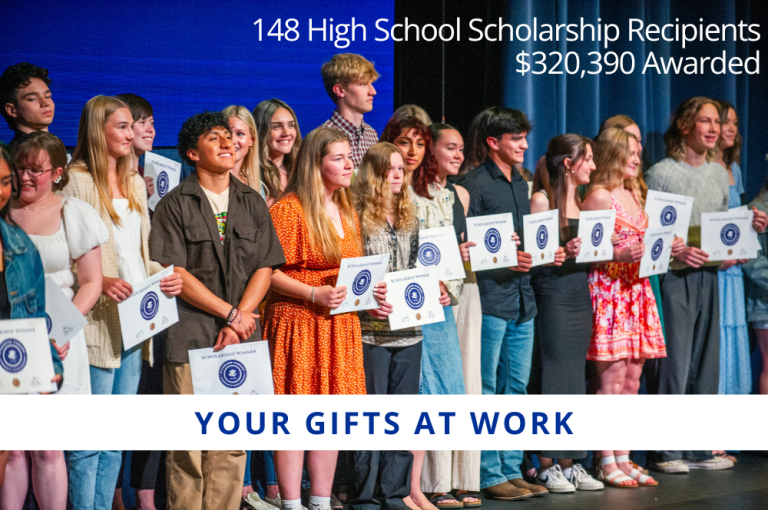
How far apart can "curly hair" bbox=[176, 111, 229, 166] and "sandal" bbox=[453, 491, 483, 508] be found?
78.2 inches

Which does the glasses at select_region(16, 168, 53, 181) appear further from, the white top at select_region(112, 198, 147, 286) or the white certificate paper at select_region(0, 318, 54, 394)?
the white certificate paper at select_region(0, 318, 54, 394)

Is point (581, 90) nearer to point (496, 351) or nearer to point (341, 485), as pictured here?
point (496, 351)

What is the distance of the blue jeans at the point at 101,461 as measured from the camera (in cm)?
359

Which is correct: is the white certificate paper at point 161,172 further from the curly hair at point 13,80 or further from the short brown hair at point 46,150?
the curly hair at point 13,80

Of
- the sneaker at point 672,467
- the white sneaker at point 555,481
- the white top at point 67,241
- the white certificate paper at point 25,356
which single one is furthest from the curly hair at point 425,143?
the sneaker at point 672,467

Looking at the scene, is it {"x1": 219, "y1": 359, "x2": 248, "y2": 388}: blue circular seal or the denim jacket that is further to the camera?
{"x1": 219, "y1": 359, "x2": 248, "y2": 388}: blue circular seal

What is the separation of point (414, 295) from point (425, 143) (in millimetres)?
724

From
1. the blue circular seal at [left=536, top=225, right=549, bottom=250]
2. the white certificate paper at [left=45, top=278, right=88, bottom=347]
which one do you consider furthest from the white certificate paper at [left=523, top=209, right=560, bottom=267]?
the white certificate paper at [left=45, top=278, right=88, bottom=347]

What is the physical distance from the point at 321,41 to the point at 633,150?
5.54 ft

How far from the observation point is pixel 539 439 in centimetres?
420

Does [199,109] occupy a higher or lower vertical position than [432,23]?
lower

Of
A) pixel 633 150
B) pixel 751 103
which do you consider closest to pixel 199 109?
pixel 633 150

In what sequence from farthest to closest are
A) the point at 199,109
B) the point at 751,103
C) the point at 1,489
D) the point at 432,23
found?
the point at 751,103 < the point at 432,23 < the point at 199,109 < the point at 1,489

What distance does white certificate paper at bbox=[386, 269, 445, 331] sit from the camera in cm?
393
